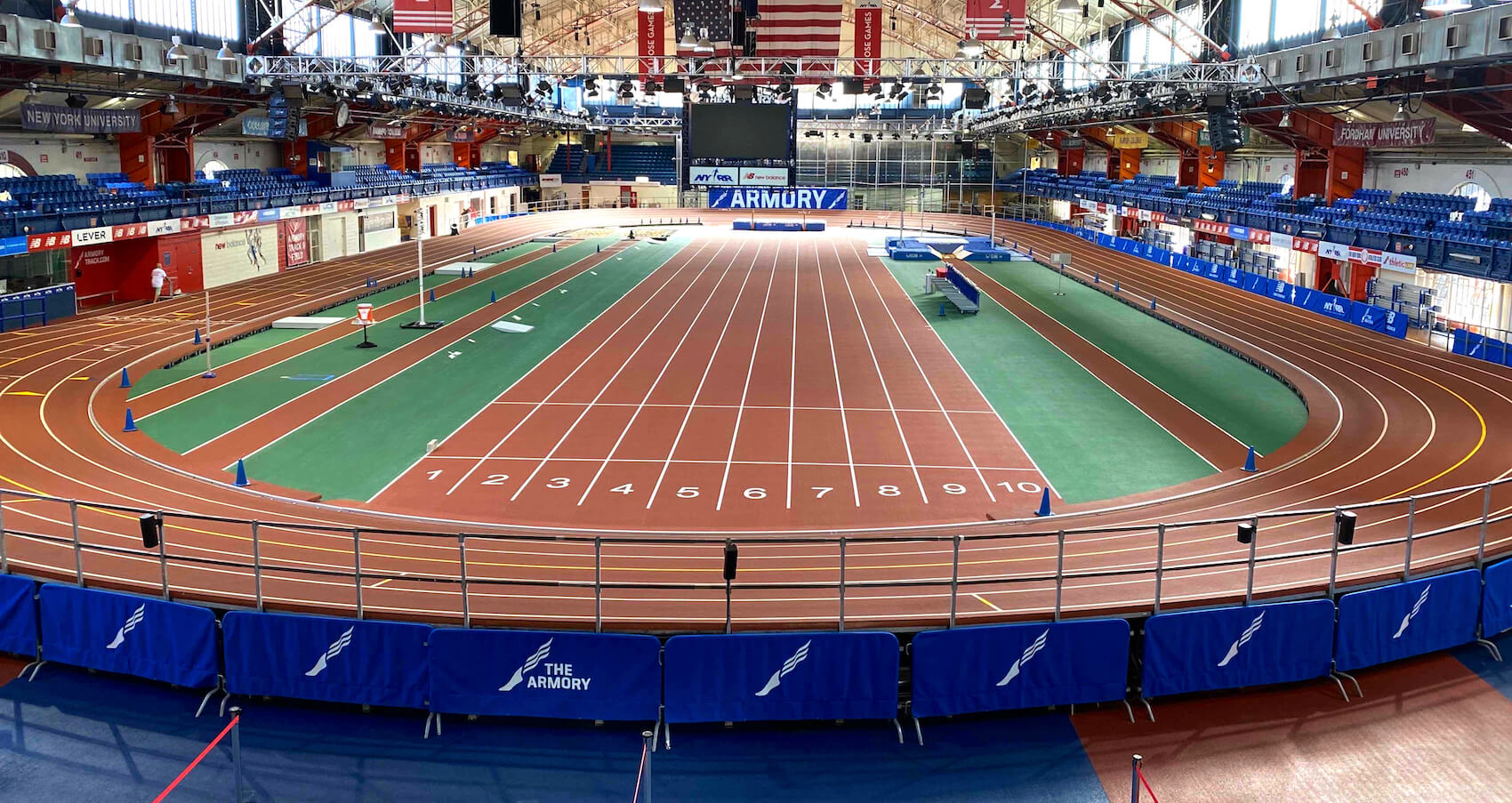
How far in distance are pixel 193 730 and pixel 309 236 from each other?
43932 millimetres

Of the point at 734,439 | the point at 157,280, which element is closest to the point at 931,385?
the point at 734,439

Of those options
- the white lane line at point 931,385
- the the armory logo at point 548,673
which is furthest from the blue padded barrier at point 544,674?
the white lane line at point 931,385

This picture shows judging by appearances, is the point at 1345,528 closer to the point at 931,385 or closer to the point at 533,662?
the point at 533,662

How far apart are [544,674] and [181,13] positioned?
3698cm

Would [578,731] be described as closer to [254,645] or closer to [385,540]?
[254,645]

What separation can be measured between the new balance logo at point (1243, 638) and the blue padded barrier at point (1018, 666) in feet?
3.49

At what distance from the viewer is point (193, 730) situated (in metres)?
9.91

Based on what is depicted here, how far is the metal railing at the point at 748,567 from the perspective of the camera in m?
10.5

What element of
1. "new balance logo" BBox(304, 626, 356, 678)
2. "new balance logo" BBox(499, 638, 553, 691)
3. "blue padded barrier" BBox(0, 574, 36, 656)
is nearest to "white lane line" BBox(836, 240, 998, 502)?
"new balance logo" BBox(499, 638, 553, 691)

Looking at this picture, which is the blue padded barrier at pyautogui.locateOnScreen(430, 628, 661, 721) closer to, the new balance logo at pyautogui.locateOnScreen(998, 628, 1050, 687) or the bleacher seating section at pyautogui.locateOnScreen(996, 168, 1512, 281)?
the new balance logo at pyautogui.locateOnScreen(998, 628, 1050, 687)

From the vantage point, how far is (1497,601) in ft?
38.7

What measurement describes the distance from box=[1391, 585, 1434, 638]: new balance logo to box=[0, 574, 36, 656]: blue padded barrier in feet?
44.5

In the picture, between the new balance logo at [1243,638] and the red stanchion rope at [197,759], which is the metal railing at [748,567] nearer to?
the new balance logo at [1243,638]

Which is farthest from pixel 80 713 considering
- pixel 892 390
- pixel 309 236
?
pixel 309 236
